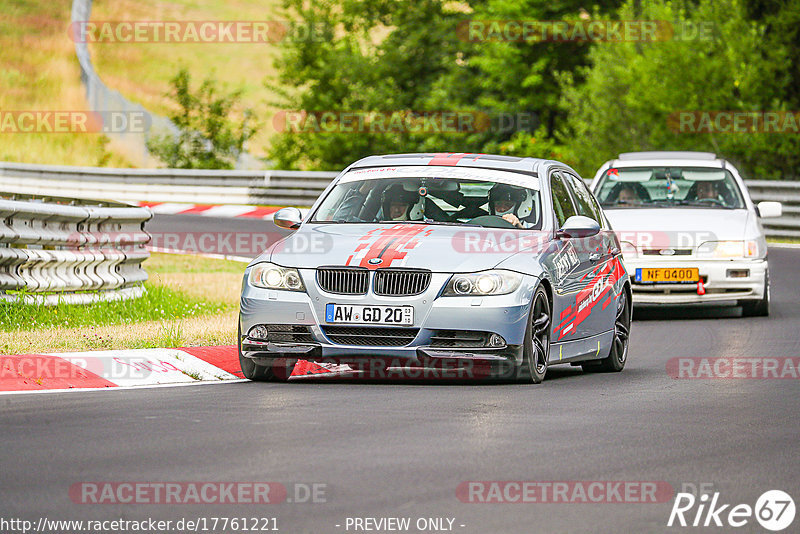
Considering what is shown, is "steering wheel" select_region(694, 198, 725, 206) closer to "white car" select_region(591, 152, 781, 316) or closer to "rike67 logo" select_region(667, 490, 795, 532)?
"white car" select_region(591, 152, 781, 316)

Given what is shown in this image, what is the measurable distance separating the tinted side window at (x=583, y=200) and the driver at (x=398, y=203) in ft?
5.16

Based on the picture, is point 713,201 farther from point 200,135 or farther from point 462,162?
point 200,135

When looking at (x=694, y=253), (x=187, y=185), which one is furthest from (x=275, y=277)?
(x=187, y=185)

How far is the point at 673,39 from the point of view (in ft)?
113

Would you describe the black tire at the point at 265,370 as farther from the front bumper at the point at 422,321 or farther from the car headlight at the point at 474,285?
the car headlight at the point at 474,285

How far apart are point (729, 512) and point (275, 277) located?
4648 millimetres

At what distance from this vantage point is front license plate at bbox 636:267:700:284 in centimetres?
1666

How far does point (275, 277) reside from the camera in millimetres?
A: 10320

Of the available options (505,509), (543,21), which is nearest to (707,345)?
(505,509)

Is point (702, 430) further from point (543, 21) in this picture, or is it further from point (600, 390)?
point (543, 21)

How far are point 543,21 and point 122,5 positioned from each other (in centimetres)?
3202

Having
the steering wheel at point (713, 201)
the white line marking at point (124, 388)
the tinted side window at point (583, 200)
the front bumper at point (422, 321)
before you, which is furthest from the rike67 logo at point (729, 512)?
the steering wheel at point (713, 201)

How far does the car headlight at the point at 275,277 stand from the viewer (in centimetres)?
1025

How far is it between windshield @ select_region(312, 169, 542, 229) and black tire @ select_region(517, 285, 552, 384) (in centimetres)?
75
